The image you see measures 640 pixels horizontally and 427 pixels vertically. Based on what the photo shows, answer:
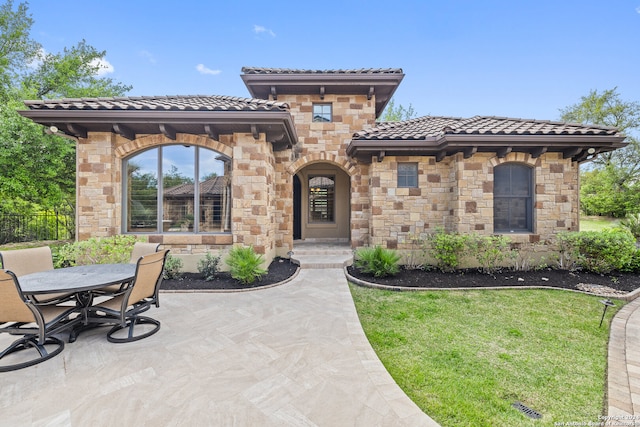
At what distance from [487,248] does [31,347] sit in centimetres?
875

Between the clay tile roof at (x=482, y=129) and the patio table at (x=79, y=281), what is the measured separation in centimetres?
644

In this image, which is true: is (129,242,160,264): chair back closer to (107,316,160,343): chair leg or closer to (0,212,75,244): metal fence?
(107,316,160,343): chair leg

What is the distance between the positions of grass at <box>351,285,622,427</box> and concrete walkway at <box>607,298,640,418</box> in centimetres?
9

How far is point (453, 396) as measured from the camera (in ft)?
8.22

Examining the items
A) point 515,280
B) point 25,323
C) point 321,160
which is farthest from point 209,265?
point 515,280

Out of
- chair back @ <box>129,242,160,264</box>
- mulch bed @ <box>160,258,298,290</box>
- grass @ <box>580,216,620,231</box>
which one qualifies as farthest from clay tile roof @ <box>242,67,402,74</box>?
grass @ <box>580,216,620,231</box>

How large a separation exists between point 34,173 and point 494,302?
50.3ft

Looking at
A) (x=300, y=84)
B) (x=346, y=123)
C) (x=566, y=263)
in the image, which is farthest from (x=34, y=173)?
(x=566, y=263)

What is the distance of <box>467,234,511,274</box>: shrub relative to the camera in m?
6.86

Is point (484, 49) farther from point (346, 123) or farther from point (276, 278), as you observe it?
point (276, 278)

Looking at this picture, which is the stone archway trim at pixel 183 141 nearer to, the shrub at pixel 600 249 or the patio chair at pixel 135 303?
the patio chair at pixel 135 303

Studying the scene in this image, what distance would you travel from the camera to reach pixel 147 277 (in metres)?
3.58

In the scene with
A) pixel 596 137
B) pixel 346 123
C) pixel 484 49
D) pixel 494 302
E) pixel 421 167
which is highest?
pixel 484 49

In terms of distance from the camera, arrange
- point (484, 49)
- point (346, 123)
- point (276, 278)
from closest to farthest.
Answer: point (276, 278)
point (346, 123)
point (484, 49)
